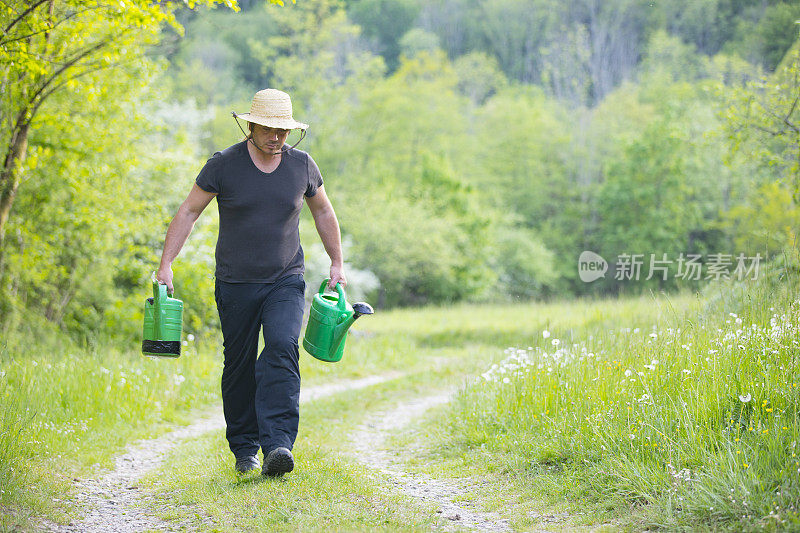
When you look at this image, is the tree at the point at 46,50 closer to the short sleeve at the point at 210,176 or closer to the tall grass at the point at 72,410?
the short sleeve at the point at 210,176

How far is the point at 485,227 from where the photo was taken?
3309cm

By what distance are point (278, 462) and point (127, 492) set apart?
120cm

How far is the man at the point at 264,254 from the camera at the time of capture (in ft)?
15.4

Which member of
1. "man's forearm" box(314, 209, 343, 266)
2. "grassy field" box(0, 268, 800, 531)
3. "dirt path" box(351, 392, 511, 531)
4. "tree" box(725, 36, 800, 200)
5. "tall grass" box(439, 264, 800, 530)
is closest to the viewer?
"tall grass" box(439, 264, 800, 530)

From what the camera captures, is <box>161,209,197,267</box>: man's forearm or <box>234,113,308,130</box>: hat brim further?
<box>161,209,197,267</box>: man's forearm

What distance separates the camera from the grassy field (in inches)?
151

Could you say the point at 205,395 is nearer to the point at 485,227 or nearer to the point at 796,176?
the point at 796,176

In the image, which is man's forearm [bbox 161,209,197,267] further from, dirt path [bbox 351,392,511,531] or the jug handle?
dirt path [bbox 351,392,511,531]

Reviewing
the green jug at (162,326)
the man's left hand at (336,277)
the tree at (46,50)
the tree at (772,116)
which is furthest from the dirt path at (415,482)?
the tree at (772,116)

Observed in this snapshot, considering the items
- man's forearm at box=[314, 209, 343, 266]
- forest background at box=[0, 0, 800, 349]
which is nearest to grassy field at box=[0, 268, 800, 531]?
forest background at box=[0, 0, 800, 349]

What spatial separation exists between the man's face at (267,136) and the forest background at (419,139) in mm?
1937

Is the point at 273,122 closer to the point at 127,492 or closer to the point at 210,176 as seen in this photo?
the point at 210,176

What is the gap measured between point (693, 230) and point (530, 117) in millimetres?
12915

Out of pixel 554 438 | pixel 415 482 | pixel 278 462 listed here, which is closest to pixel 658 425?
pixel 554 438
